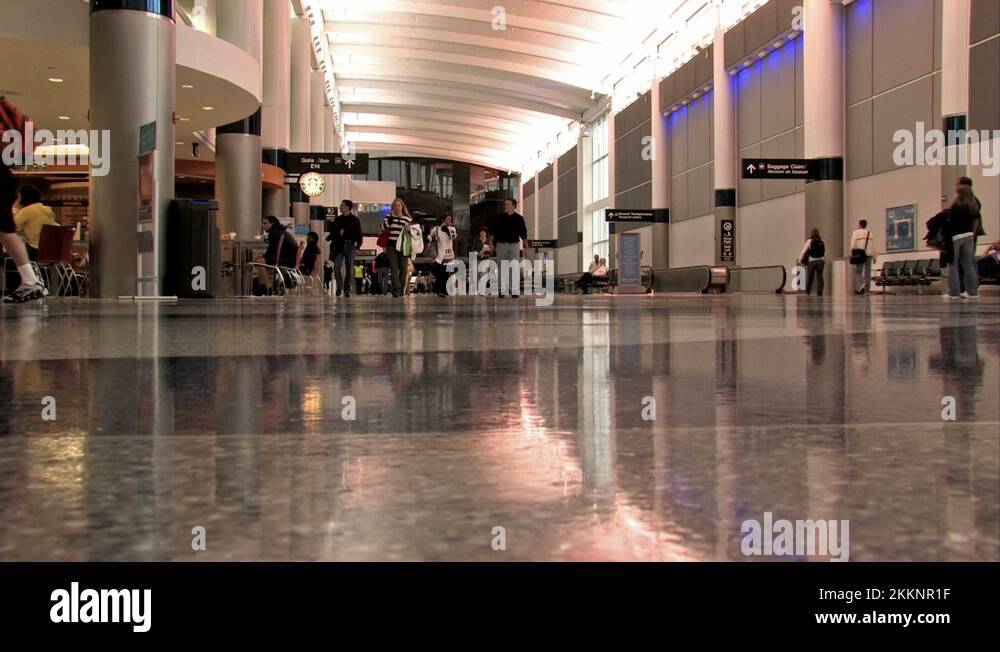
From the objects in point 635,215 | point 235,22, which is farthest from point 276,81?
point 635,215

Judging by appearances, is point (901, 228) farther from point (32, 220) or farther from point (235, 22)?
point (32, 220)

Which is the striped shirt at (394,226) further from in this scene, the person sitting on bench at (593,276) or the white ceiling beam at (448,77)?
the white ceiling beam at (448,77)

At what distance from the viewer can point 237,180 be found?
24469mm

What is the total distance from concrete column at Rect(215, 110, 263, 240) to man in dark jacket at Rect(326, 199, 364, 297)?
19.1 feet

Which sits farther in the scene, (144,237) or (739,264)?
(739,264)

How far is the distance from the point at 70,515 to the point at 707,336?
4288 millimetres

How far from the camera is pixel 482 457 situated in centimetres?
131

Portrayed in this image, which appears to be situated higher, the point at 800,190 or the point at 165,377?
the point at 800,190

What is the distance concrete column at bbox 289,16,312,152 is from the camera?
34.2m

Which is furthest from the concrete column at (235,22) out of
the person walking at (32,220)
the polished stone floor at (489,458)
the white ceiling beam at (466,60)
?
the white ceiling beam at (466,60)

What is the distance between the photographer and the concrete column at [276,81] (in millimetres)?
27891

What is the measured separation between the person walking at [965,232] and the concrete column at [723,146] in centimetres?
1930
